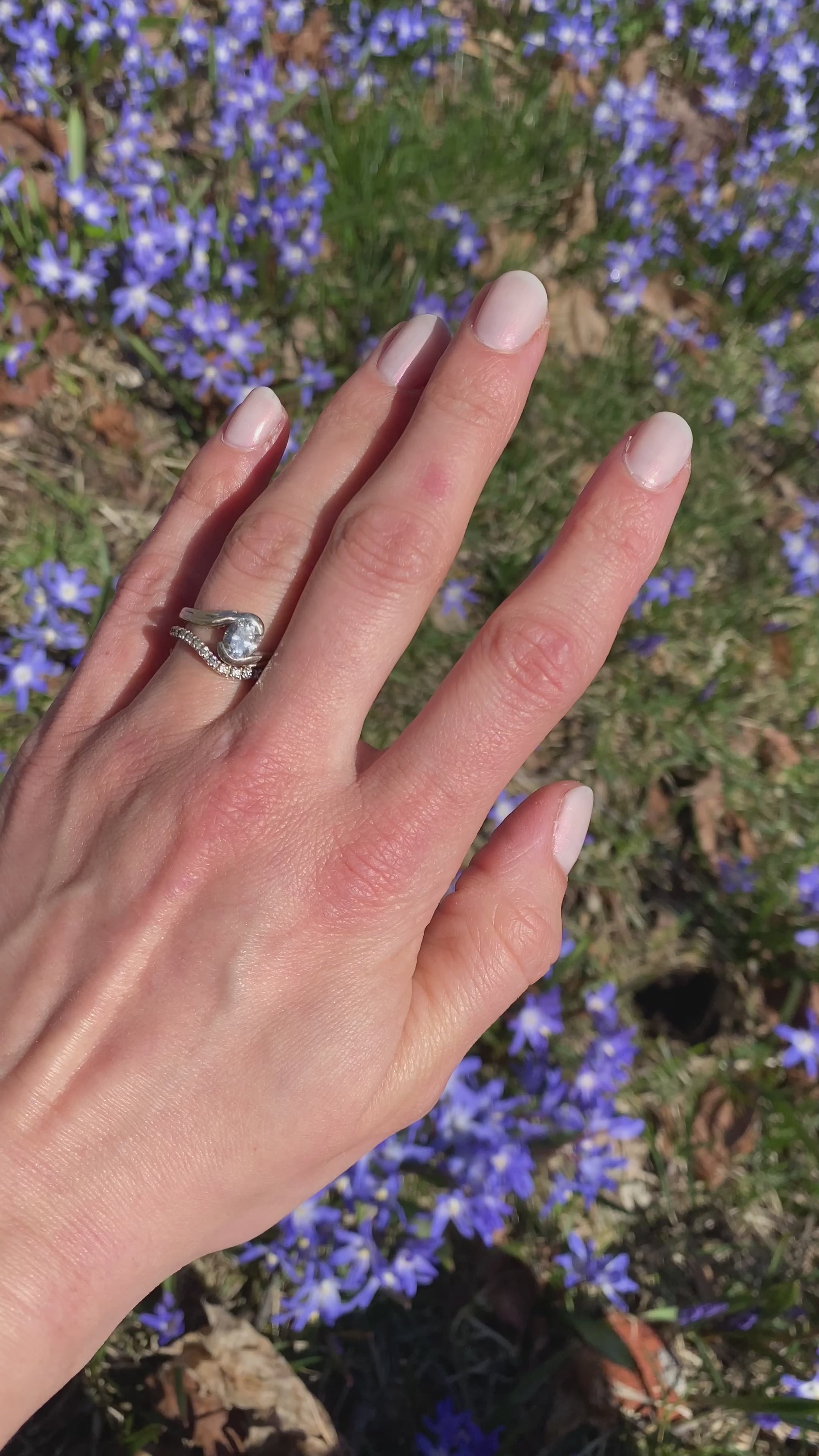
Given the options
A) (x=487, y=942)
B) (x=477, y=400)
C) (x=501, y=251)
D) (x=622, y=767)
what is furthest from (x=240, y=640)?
(x=501, y=251)

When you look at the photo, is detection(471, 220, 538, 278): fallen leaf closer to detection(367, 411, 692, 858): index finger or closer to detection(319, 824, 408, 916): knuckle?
detection(367, 411, 692, 858): index finger

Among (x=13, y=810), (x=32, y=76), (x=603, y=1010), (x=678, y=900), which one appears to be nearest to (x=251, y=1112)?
(x=13, y=810)

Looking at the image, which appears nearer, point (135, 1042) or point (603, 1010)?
point (135, 1042)

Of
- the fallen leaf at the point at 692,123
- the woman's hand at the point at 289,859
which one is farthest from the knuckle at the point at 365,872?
the fallen leaf at the point at 692,123

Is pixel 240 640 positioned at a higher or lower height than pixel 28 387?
lower

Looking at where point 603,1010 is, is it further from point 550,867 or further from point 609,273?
point 609,273

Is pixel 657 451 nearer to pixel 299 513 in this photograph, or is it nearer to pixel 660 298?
pixel 299 513

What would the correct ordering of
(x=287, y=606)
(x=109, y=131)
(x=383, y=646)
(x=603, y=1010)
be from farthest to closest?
(x=109, y=131) → (x=603, y=1010) → (x=287, y=606) → (x=383, y=646)

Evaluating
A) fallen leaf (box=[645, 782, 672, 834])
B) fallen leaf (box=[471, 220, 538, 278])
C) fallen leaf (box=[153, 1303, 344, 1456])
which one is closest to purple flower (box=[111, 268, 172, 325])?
fallen leaf (box=[471, 220, 538, 278])
